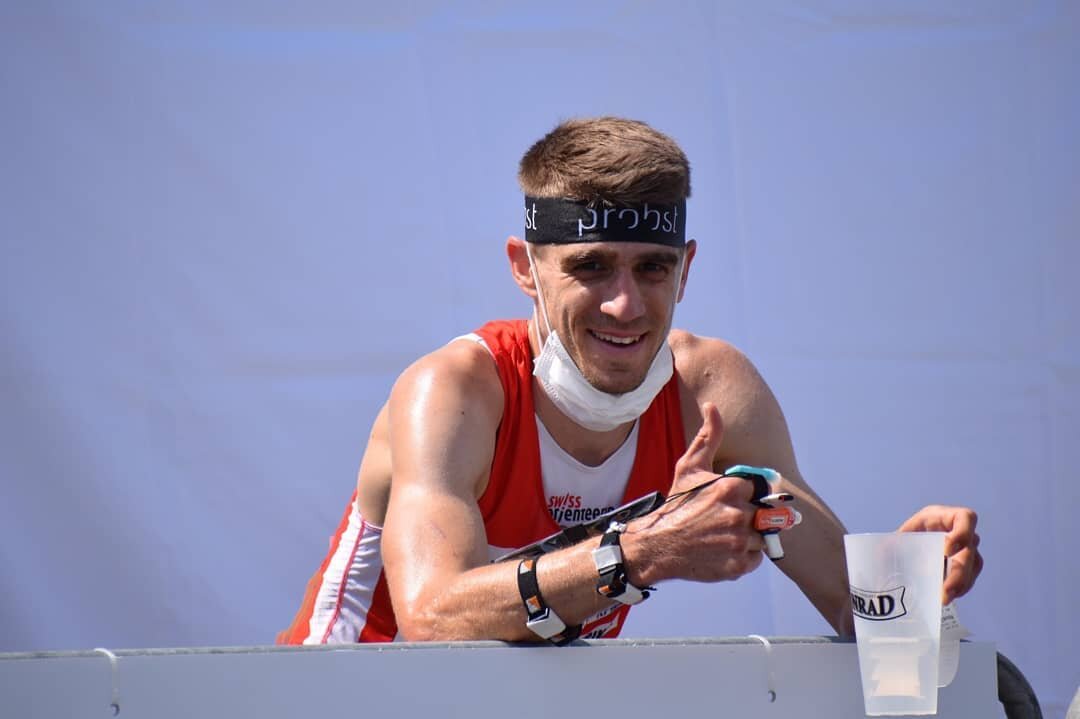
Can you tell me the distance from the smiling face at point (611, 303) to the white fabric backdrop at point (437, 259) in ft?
1.90

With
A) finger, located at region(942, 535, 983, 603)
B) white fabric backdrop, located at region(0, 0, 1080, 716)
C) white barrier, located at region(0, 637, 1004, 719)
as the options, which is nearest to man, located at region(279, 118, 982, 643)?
finger, located at region(942, 535, 983, 603)

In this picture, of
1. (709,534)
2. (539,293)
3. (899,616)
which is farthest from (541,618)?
(539,293)

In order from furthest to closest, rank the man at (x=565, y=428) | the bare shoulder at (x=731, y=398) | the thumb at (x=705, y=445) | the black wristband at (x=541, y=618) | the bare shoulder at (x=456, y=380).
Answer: the bare shoulder at (x=731, y=398), the bare shoulder at (x=456, y=380), the man at (x=565, y=428), the thumb at (x=705, y=445), the black wristband at (x=541, y=618)

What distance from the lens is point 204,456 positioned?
9.17 feet

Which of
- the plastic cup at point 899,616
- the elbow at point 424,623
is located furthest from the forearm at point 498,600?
the plastic cup at point 899,616

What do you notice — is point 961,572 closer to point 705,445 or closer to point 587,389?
point 705,445

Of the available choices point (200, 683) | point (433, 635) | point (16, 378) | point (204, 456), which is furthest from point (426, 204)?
point (200, 683)

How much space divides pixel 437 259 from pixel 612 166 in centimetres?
73

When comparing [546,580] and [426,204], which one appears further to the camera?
[426,204]

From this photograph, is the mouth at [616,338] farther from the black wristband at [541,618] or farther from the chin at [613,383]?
the black wristband at [541,618]

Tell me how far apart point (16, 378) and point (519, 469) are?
3.75ft

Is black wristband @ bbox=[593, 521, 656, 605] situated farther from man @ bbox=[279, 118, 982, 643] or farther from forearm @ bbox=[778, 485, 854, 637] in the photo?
forearm @ bbox=[778, 485, 854, 637]

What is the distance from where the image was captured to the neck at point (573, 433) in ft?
7.86

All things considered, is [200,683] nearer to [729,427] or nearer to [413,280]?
[729,427]
